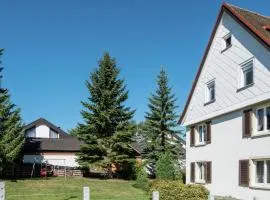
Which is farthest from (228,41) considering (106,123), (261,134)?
(106,123)

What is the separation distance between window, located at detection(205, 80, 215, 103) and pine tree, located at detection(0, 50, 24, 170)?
15721 millimetres

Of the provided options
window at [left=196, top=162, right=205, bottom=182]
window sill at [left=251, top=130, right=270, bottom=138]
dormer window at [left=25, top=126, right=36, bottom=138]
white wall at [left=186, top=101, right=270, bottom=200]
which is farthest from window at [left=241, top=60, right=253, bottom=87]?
dormer window at [left=25, top=126, right=36, bottom=138]

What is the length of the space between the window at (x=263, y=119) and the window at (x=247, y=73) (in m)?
1.68

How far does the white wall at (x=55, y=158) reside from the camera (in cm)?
4984

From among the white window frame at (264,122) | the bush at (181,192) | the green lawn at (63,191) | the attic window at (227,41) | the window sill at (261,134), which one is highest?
the attic window at (227,41)

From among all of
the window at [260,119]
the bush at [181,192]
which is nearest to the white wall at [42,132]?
the bush at [181,192]

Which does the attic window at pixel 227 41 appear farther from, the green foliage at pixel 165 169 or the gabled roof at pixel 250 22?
the green foliage at pixel 165 169

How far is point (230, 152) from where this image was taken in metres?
25.5

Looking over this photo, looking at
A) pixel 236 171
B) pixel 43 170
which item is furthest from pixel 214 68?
pixel 43 170

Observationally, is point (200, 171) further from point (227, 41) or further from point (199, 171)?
point (227, 41)

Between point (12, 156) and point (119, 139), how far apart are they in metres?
9.79

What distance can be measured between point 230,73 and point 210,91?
10.9 ft

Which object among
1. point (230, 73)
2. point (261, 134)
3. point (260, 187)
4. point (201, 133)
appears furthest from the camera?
point (201, 133)

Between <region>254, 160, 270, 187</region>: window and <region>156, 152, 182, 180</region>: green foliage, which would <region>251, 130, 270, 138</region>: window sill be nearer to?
<region>254, 160, 270, 187</region>: window
